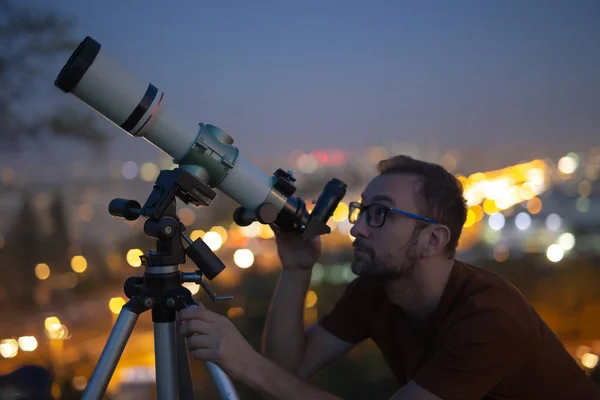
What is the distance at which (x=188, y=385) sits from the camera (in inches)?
54.7

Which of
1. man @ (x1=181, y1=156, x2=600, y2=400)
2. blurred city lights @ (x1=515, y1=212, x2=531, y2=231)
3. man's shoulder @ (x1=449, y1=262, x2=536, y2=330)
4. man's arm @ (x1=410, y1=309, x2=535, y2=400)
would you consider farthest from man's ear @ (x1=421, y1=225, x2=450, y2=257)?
blurred city lights @ (x1=515, y1=212, x2=531, y2=231)

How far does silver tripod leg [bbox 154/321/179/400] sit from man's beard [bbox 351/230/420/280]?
572 millimetres

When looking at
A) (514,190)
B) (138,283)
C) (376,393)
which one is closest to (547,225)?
(514,190)

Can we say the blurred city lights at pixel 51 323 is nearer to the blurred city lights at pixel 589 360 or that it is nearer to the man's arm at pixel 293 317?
the man's arm at pixel 293 317

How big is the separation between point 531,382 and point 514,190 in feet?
→ 14.8

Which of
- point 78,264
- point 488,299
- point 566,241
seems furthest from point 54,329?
point 566,241

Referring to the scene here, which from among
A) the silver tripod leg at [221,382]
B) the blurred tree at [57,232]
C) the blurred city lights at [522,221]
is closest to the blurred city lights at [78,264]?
the blurred tree at [57,232]

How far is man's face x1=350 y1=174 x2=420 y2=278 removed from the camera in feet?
5.11

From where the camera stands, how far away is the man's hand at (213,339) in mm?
1145

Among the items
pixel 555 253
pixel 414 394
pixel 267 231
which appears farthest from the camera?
pixel 555 253

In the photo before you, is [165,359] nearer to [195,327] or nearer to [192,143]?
[195,327]

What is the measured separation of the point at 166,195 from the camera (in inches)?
48.3

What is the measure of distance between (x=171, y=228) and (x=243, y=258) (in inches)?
86.4

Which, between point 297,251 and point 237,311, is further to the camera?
point 237,311
